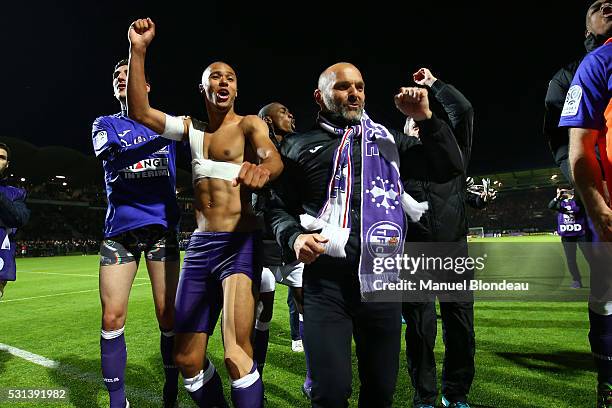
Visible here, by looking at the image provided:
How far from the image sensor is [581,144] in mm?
2035

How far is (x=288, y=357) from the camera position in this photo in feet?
16.2

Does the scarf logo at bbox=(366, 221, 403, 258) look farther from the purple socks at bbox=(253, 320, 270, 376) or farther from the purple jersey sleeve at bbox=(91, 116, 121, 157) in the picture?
the purple jersey sleeve at bbox=(91, 116, 121, 157)

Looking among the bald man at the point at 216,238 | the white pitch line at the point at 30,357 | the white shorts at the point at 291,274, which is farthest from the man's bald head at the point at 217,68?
the white pitch line at the point at 30,357

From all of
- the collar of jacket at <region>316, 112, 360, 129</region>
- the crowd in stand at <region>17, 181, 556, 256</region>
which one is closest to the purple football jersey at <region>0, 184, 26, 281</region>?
the collar of jacket at <region>316, 112, 360, 129</region>

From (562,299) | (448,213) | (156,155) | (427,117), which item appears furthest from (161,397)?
(562,299)

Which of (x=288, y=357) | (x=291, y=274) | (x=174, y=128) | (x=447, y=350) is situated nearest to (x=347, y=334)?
(x=447, y=350)

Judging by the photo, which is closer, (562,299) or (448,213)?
(448,213)

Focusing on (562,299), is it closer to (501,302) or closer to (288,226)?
(501,302)

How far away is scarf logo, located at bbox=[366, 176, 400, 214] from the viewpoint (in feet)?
7.33

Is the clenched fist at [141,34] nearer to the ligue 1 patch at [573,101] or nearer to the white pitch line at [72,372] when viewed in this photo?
the ligue 1 patch at [573,101]

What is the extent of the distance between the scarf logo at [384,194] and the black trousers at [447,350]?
1.33 m

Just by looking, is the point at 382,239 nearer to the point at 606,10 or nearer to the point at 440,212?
the point at 440,212

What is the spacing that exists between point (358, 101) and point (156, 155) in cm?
169

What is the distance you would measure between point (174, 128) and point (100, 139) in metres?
0.75
